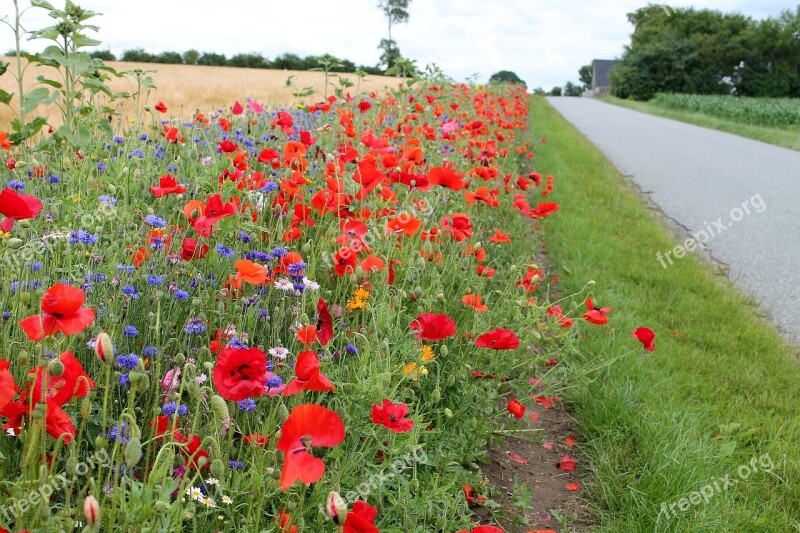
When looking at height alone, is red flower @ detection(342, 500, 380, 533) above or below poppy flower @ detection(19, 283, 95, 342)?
below

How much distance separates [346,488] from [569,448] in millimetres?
1318

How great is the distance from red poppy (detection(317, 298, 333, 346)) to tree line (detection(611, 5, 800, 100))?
5234 cm

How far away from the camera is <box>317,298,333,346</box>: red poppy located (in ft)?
6.82

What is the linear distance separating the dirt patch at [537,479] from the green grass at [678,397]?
76 mm

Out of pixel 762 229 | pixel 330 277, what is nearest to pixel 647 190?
→ pixel 762 229

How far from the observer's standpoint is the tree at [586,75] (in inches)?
3521

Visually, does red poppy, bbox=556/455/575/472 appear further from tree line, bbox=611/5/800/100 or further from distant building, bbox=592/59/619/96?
distant building, bbox=592/59/619/96

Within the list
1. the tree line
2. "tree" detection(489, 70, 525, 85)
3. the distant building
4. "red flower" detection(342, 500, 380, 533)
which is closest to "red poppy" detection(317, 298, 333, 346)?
"red flower" detection(342, 500, 380, 533)

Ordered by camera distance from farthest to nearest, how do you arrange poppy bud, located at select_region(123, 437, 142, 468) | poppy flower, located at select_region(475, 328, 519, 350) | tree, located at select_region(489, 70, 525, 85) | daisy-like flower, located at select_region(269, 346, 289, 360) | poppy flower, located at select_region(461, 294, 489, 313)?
tree, located at select_region(489, 70, 525, 85) < poppy flower, located at select_region(461, 294, 489, 313) < poppy flower, located at select_region(475, 328, 519, 350) < daisy-like flower, located at select_region(269, 346, 289, 360) < poppy bud, located at select_region(123, 437, 142, 468)

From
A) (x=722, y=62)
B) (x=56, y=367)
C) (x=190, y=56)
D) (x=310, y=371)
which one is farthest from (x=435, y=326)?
(x=722, y=62)

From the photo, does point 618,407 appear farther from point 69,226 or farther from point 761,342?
point 69,226

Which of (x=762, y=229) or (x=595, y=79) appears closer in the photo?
(x=762, y=229)

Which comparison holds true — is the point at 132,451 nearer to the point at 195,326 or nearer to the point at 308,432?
the point at 308,432

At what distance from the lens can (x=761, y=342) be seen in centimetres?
375
